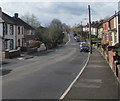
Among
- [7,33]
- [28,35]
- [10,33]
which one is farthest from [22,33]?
[7,33]

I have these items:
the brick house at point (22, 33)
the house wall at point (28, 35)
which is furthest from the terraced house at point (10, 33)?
the house wall at point (28, 35)

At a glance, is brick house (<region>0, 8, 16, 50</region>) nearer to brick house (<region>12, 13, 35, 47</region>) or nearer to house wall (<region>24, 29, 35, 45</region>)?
brick house (<region>12, 13, 35, 47</region>)

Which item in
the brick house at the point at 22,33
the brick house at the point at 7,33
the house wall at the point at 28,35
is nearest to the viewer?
the brick house at the point at 7,33

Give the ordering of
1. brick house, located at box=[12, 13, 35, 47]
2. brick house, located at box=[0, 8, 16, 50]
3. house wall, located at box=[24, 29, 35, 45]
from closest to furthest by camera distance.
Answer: brick house, located at box=[0, 8, 16, 50], brick house, located at box=[12, 13, 35, 47], house wall, located at box=[24, 29, 35, 45]

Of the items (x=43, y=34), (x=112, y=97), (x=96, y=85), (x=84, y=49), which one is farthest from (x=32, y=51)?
(x=112, y=97)

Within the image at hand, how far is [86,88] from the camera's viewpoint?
10.5 meters

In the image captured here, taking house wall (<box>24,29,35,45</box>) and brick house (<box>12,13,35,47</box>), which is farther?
house wall (<box>24,29,35,45</box>)

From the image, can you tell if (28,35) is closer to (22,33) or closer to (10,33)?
(22,33)

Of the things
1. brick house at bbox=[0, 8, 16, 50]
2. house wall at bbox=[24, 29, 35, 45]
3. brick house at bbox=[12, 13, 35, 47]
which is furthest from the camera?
house wall at bbox=[24, 29, 35, 45]

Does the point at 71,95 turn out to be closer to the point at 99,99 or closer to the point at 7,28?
the point at 99,99

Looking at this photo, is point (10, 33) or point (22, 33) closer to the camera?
point (10, 33)

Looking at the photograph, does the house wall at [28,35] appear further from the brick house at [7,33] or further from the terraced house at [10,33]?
the brick house at [7,33]

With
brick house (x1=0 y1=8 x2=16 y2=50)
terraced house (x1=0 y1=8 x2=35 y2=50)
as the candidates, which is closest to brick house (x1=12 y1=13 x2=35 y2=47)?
terraced house (x1=0 y1=8 x2=35 y2=50)

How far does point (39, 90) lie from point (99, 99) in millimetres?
2811
